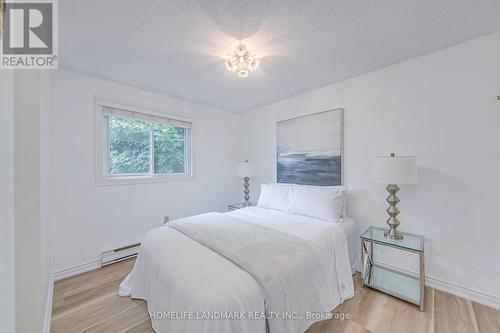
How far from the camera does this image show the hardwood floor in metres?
1.46

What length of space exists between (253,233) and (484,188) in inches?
81.6

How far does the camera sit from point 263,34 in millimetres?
1612

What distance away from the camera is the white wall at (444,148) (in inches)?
65.4

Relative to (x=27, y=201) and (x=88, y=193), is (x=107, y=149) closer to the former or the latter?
(x=88, y=193)

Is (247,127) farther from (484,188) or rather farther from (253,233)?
(484,188)

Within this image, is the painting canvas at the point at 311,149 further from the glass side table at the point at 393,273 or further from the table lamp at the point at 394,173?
the glass side table at the point at 393,273

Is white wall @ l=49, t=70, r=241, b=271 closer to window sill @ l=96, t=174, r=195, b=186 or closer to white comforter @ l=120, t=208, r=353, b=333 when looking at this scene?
window sill @ l=96, t=174, r=195, b=186

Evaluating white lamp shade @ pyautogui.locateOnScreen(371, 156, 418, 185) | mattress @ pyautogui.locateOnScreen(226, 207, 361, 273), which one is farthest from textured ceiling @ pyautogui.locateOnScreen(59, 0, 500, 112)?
mattress @ pyautogui.locateOnScreen(226, 207, 361, 273)

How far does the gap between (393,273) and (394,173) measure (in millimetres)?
1163

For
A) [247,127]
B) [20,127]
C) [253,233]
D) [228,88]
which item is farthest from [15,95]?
[247,127]

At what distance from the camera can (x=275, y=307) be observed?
1.13 meters

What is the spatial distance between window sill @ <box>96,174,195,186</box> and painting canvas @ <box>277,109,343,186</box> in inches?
64.9

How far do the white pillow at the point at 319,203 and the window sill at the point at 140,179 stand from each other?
5.96 ft

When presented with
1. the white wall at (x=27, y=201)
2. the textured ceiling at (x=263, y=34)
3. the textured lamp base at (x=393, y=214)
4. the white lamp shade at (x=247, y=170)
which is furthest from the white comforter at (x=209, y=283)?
the textured ceiling at (x=263, y=34)
